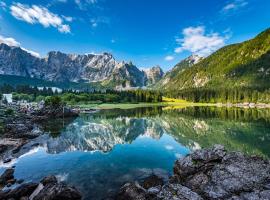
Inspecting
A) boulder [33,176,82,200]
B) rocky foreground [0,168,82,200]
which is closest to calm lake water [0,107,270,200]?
boulder [33,176,82,200]

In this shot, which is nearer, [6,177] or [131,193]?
[131,193]

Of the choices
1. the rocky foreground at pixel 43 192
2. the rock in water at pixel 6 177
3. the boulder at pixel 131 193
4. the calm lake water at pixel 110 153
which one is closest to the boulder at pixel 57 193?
the rocky foreground at pixel 43 192

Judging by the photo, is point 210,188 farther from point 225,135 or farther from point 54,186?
point 225,135

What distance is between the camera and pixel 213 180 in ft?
80.9

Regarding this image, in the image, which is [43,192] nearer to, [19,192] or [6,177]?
[19,192]

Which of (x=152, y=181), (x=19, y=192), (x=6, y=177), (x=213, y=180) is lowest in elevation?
(x=152, y=181)

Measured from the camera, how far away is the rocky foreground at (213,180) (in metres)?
20.8

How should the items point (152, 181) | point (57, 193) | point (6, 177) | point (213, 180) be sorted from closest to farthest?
1. point (57, 193)
2. point (213, 180)
3. point (152, 181)
4. point (6, 177)

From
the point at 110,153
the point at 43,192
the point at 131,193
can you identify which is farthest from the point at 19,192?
the point at 110,153

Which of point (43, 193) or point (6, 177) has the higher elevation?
point (43, 193)

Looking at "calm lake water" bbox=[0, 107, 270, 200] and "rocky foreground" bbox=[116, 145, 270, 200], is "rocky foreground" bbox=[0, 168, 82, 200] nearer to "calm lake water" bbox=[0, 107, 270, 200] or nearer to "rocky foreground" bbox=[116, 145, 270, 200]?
"calm lake water" bbox=[0, 107, 270, 200]

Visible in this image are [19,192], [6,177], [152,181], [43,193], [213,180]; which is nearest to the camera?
[43,193]

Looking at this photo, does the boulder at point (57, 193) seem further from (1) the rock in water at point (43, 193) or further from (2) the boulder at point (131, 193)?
(2) the boulder at point (131, 193)

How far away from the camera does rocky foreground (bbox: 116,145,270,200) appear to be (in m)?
20.8
